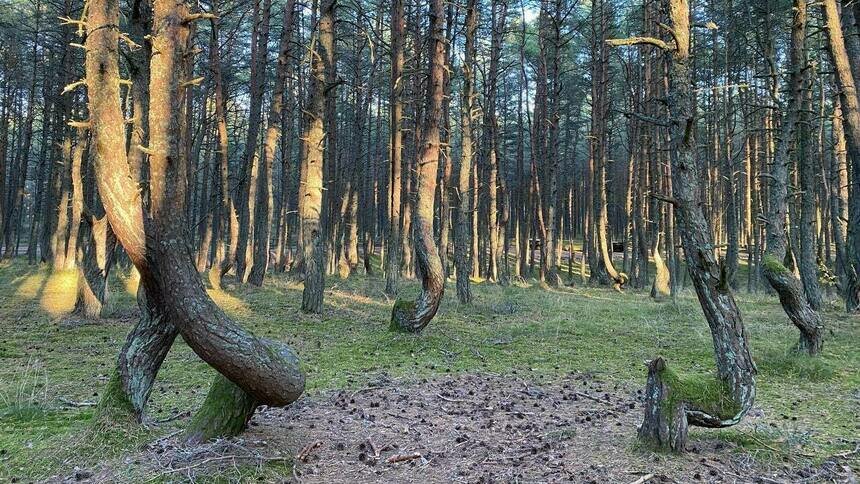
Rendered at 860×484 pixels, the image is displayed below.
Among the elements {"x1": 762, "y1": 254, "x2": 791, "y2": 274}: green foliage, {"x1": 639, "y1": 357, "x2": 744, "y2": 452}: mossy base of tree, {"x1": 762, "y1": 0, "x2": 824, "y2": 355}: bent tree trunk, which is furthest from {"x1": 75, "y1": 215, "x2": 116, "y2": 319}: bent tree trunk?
{"x1": 762, "y1": 0, "x2": 824, "y2": 355}: bent tree trunk

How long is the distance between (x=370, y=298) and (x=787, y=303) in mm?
10436

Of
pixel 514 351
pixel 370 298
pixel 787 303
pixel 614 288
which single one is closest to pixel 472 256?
pixel 614 288

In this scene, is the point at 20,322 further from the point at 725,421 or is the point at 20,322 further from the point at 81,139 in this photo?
the point at 725,421

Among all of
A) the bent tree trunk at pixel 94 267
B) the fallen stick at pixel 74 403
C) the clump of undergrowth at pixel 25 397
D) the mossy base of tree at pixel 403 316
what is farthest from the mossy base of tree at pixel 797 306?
the bent tree trunk at pixel 94 267

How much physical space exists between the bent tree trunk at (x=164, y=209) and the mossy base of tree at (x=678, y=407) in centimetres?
280

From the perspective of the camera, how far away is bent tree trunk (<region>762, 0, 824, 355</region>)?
7.30m

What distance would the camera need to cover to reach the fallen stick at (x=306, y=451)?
421cm

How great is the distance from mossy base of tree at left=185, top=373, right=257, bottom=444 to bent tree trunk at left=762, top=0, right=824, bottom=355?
693cm

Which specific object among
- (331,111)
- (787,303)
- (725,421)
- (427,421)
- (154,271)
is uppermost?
(331,111)

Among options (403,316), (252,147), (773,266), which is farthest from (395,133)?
(773,266)

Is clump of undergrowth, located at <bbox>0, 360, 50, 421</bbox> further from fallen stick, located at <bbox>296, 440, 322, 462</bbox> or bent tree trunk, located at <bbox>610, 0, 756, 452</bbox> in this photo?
bent tree trunk, located at <bbox>610, 0, 756, 452</bbox>

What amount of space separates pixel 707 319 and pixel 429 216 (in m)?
5.93

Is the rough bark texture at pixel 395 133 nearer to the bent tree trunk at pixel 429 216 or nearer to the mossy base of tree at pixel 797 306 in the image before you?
the bent tree trunk at pixel 429 216

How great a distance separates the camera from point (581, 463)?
13.7ft
